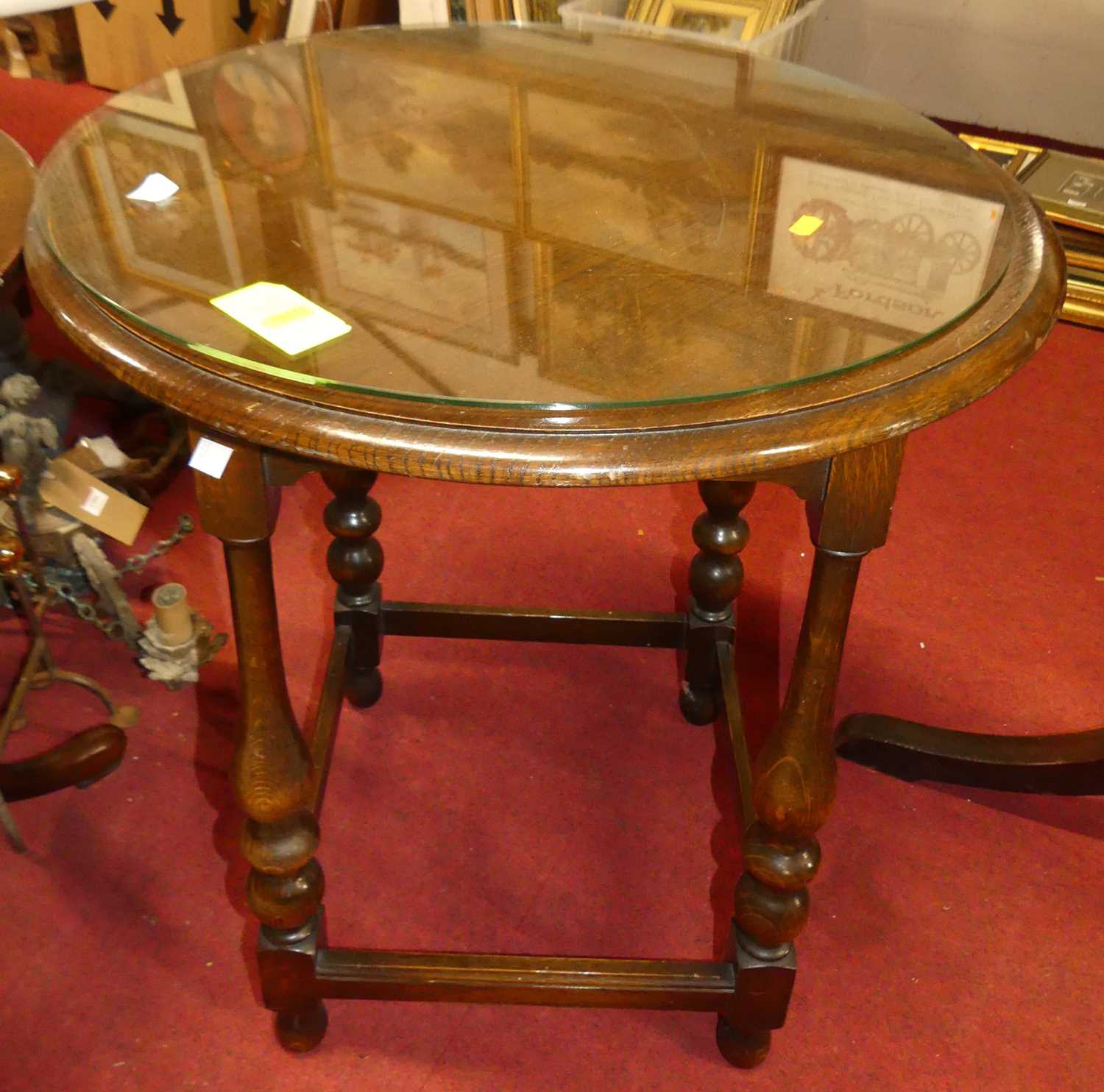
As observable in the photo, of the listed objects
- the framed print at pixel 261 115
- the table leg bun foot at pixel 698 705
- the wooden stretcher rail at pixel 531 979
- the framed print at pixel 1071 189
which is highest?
the framed print at pixel 261 115

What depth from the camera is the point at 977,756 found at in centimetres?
161

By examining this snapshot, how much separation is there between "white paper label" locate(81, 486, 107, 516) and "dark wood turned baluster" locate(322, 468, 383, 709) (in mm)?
401

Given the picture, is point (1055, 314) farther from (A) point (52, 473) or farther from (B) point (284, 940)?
(A) point (52, 473)

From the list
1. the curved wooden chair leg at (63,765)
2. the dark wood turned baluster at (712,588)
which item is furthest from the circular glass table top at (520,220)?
the curved wooden chair leg at (63,765)

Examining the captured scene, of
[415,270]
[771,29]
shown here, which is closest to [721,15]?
[771,29]

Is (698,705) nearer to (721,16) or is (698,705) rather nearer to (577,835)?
(577,835)

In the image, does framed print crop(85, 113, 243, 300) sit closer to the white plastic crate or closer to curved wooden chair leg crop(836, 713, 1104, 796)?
curved wooden chair leg crop(836, 713, 1104, 796)

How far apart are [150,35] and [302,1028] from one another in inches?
126

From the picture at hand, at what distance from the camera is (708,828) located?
160 cm

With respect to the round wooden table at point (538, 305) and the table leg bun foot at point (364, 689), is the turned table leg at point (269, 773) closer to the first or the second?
the round wooden table at point (538, 305)

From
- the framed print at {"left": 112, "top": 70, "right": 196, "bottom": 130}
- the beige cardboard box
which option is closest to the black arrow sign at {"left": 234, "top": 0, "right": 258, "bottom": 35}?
the beige cardboard box

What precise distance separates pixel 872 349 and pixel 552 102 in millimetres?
590

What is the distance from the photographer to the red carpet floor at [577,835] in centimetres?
136

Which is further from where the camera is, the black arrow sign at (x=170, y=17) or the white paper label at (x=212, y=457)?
the black arrow sign at (x=170, y=17)
